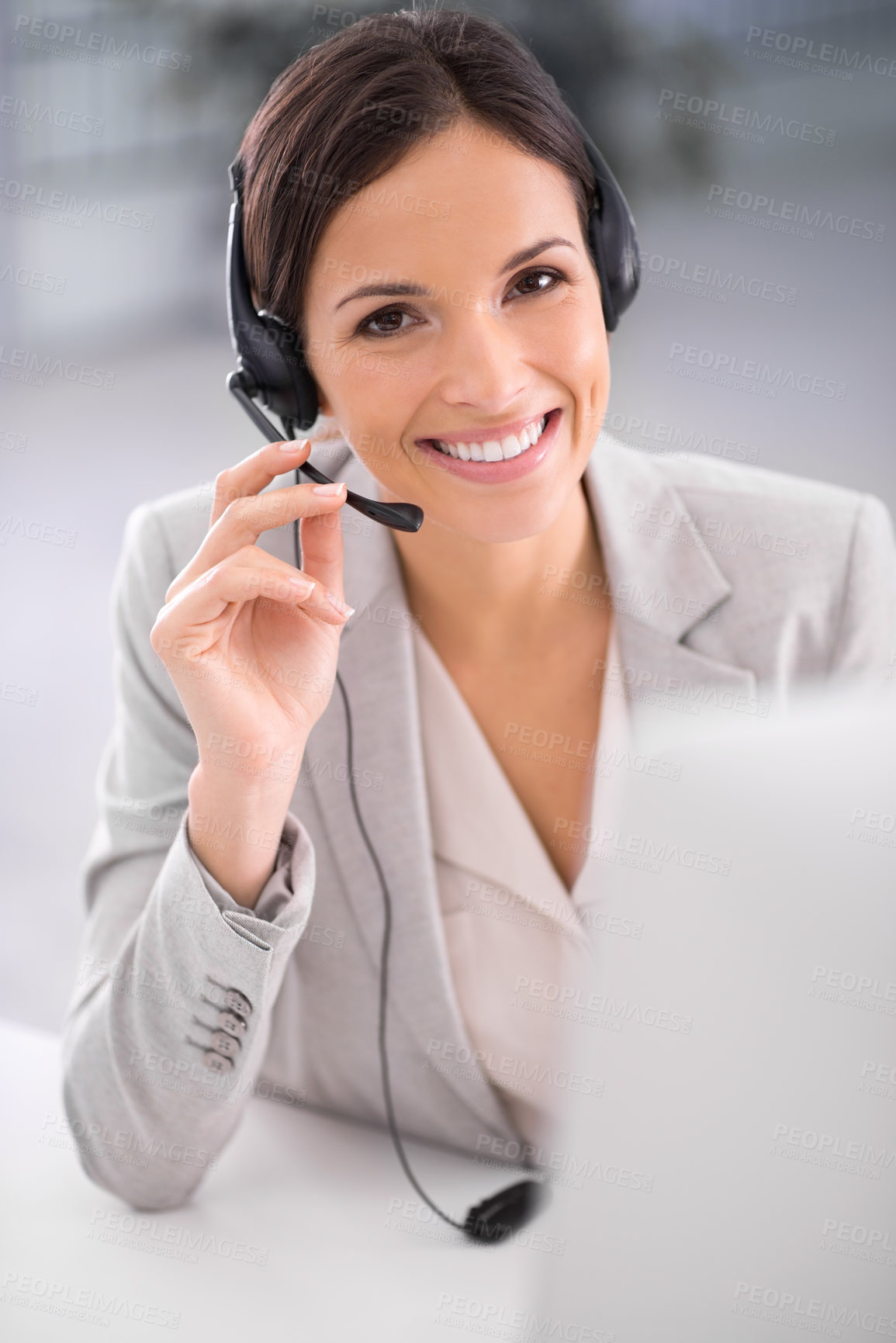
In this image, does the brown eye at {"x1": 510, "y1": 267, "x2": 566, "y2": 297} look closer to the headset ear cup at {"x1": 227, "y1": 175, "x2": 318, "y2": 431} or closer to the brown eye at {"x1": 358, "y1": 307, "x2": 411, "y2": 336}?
the brown eye at {"x1": 358, "y1": 307, "x2": 411, "y2": 336}

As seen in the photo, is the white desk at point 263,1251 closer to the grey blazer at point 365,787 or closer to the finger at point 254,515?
the grey blazer at point 365,787

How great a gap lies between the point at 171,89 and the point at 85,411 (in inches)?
40.5

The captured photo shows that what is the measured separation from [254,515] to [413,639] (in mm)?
308

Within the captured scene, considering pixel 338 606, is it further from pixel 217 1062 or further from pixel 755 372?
pixel 755 372

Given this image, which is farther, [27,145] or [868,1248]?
[27,145]

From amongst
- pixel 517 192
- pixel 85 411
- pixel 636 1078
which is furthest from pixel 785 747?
pixel 85 411

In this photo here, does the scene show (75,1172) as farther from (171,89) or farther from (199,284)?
(199,284)

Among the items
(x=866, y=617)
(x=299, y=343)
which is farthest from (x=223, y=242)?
(x=866, y=617)

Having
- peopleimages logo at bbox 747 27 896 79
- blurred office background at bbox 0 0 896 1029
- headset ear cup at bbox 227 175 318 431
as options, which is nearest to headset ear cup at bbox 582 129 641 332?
headset ear cup at bbox 227 175 318 431

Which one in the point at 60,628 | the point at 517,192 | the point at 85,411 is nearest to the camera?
the point at 517,192

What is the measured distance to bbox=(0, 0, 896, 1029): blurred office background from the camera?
1.67 m

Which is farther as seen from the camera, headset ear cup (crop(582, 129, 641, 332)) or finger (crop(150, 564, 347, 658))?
headset ear cup (crop(582, 129, 641, 332))

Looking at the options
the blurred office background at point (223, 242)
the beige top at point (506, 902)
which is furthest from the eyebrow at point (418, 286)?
the blurred office background at point (223, 242)

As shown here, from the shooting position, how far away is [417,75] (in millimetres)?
867
